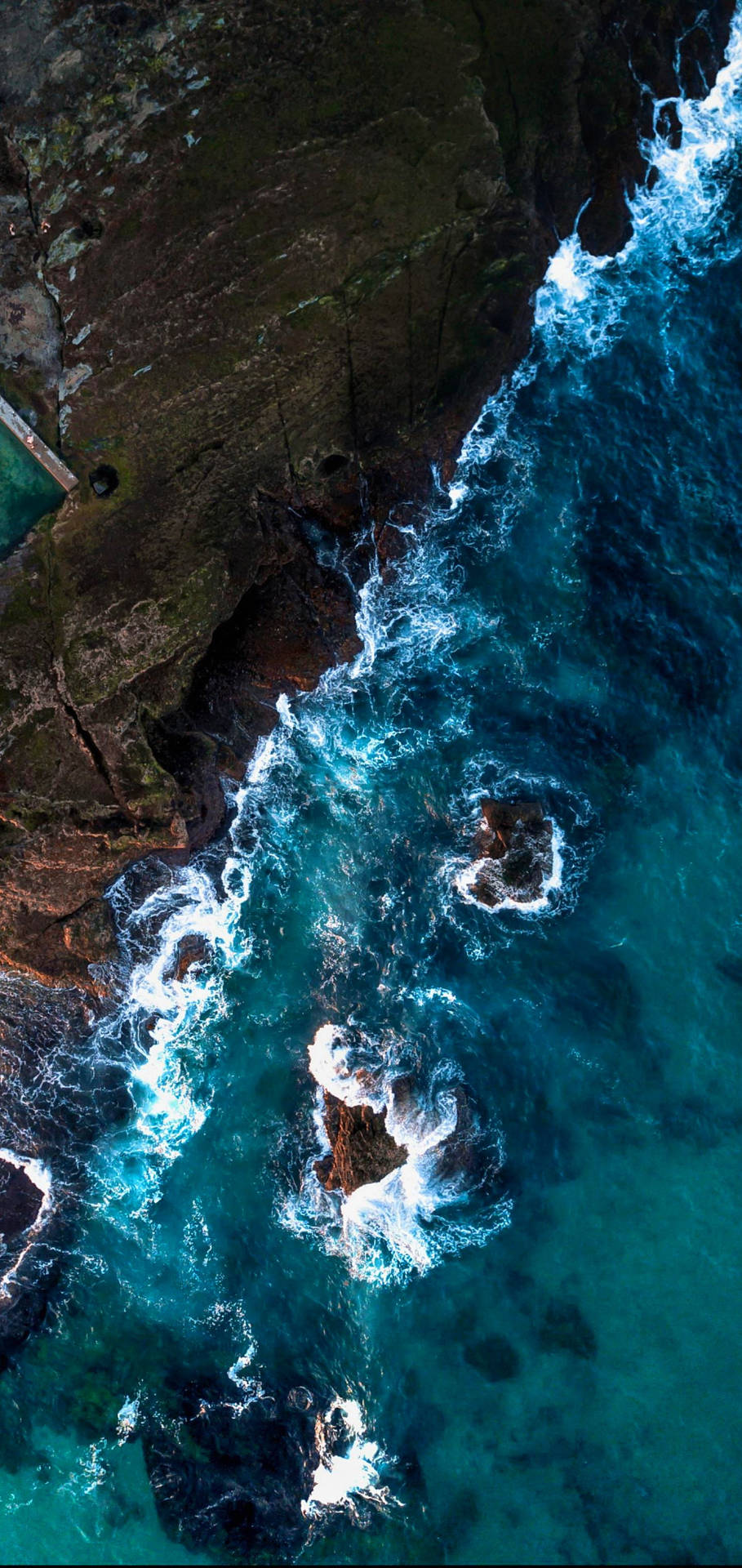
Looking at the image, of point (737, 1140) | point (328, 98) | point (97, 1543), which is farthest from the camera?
point (97, 1543)

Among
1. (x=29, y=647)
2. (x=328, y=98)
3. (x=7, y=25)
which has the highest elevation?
(x=328, y=98)

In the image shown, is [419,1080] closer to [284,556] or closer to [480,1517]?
[480,1517]

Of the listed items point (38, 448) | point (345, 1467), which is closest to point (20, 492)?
point (38, 448)

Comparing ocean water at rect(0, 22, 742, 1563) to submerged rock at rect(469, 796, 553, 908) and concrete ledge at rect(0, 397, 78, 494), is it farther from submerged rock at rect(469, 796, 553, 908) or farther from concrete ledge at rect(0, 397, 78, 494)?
concrete ledge at rect(0, 397, 78, 494)

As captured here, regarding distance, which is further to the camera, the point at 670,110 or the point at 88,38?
the point at 670,110

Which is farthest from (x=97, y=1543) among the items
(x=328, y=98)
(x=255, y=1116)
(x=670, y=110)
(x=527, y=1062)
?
(x=670, y=110)

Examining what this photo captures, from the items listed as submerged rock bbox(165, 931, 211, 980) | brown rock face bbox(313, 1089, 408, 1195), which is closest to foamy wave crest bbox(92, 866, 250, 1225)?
submerged rock bbox(165, 931, 211, 980)

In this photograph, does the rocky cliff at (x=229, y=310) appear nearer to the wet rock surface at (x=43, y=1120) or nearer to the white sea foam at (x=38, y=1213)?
the wet rock surface at (x=43, y=1120)

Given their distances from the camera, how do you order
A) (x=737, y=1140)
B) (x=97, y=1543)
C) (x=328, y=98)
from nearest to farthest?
(x=328, y=98)
(x=737, y=1140)
(x=97, y=1543)
